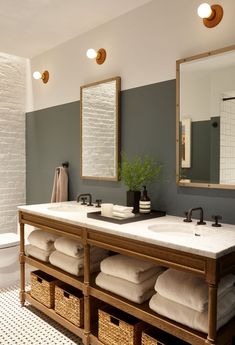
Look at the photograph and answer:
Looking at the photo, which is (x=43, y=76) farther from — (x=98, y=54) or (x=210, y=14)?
(x=210, y=14)

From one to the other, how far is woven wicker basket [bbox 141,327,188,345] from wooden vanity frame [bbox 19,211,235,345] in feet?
A: 0.35

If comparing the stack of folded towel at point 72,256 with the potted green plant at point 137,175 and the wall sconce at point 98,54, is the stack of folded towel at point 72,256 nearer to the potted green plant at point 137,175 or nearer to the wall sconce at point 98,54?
the potted green plant at point 137,175

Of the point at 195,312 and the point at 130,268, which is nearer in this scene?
the point at 195,312

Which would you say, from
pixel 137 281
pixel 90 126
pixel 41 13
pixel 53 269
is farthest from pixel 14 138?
pixel 137 281

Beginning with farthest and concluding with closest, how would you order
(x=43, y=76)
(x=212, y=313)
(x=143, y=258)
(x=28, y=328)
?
(x=43, y=76) < (x=28, y=328) < (x=143, y=258) < (x=212, y=313)

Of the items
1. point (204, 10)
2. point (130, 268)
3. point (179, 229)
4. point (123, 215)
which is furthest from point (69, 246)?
point (204, 10)

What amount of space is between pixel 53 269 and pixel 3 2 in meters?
2.01

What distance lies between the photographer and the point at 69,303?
2.26 m

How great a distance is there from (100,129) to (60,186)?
2.32 ft

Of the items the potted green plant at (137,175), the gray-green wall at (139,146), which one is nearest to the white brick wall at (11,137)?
the gray-green wall at (139,146)

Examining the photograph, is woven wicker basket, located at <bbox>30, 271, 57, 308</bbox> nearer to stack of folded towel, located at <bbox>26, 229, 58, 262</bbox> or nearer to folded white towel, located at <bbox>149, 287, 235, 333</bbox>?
Result: stack of folded towel, located at <bbox>26, 229, 58, 262</bbox>

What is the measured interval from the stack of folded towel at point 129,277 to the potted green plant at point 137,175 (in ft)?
1.50

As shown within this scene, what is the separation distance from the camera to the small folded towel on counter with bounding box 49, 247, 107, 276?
2236 millimetres

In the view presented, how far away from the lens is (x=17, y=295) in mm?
2902
